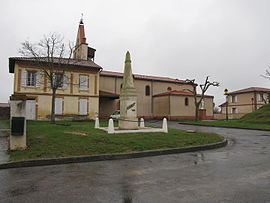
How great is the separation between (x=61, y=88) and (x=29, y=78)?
360 cm

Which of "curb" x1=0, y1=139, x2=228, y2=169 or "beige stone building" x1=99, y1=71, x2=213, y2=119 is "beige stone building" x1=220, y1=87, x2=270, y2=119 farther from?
"curb" x1=0, y1=139, x2=228, y2=169

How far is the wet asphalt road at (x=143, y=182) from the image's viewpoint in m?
3.64

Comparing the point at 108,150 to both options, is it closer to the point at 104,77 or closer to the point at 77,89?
the point at 77,89

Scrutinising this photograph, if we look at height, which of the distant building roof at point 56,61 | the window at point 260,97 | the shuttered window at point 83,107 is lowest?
the shuttered window at point 83,107

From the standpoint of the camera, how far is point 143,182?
447 centimetres

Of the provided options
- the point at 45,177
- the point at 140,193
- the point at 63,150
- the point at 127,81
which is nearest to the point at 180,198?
the point at 140,193

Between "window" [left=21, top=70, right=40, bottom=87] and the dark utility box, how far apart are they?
18.1m

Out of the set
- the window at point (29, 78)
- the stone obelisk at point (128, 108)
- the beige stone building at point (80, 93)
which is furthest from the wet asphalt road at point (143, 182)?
the window at point (29, 78)

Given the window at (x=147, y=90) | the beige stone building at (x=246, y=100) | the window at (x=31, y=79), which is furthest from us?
the beige stone building at (x=246, y=100)

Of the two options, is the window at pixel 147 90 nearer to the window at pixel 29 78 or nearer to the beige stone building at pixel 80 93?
the beige stone building at pixel 80 93

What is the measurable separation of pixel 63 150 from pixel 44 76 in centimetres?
1920

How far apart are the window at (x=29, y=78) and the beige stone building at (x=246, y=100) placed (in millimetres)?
35000

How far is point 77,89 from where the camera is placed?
25.8m

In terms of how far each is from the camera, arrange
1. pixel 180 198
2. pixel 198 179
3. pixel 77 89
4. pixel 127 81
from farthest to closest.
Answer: pixel 77 89
pixel 127 81
pixel 198 179
pixel 180 198
